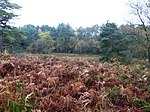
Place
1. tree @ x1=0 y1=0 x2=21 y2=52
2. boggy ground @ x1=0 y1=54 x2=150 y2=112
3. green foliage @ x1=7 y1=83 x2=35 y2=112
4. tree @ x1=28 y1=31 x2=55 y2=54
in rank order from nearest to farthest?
1. green foliage @ x1=7 y1=83 x2=35 y2=112
2. boggy ground @ x1=0 y1=54 x2=150 y2=112
3. tree @ x1=0 y1=0 x2=21 y2=52
4. tree @ x1=28 y1=31 x2=55 y2=54

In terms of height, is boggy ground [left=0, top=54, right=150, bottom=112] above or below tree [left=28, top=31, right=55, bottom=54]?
below

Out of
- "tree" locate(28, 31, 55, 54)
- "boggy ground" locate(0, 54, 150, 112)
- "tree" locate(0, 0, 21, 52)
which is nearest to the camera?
"boggy ground" locate(0, 54, 150, 112)

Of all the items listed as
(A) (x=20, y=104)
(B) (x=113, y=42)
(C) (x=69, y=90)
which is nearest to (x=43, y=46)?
(B) (x=113, y=42)

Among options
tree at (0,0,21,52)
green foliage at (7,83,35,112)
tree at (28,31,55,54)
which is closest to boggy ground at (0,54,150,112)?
green foliage at (7,83,35,112)

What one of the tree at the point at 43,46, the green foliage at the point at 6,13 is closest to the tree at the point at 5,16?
the green foliage at the point at 6,13

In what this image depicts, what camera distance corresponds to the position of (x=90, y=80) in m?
7.01

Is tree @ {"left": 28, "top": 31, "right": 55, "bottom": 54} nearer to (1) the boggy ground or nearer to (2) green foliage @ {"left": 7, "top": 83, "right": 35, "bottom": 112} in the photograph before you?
(1) the boggy ground

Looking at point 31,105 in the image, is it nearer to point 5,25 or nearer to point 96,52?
point 5,25

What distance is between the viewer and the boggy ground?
5227mm

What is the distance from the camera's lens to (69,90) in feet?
19.8

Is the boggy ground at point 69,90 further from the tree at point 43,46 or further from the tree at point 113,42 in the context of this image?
the tree at point 43,46

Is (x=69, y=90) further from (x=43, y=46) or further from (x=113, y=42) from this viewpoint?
(x=43, y=46)

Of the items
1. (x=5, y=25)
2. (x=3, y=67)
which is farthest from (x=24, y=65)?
(x=5, y=25)

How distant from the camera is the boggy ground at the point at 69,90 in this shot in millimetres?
5227
